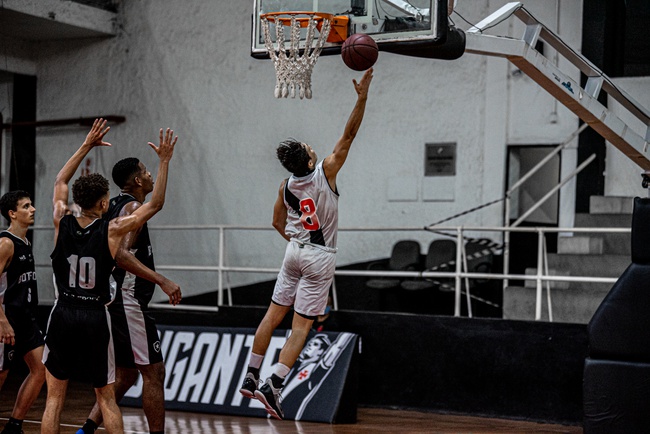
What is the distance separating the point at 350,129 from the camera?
659 centimetres

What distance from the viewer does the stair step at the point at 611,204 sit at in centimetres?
1096

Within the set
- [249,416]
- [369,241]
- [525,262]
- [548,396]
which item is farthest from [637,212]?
[369,241]

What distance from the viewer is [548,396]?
363 inches

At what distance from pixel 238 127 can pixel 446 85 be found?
312 cm

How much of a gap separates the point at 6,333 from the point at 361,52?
127 inches

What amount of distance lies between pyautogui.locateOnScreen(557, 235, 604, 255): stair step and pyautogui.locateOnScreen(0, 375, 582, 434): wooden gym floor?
7.48ft

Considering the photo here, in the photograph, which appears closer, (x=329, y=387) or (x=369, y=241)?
(x=329, y=387)

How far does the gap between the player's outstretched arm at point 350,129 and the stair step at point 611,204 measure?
522 centimetres

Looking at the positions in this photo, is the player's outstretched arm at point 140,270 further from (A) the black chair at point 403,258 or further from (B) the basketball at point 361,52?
(A) the black chair at point 403,258

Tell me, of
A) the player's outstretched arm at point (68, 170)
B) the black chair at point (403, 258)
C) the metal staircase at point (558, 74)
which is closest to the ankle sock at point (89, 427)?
the player's outstretched arm at point (68, 170)

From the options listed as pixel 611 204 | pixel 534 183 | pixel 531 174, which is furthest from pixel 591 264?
pixel 534 183

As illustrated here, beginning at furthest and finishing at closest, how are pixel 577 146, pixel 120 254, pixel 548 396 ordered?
pixel 577 146
pixel 548 396
pixel 120 254

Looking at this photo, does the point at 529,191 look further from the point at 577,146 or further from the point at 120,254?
the point at 120,254

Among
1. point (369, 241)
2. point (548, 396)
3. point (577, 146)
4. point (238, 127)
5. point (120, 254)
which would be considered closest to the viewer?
point (120, 254)
